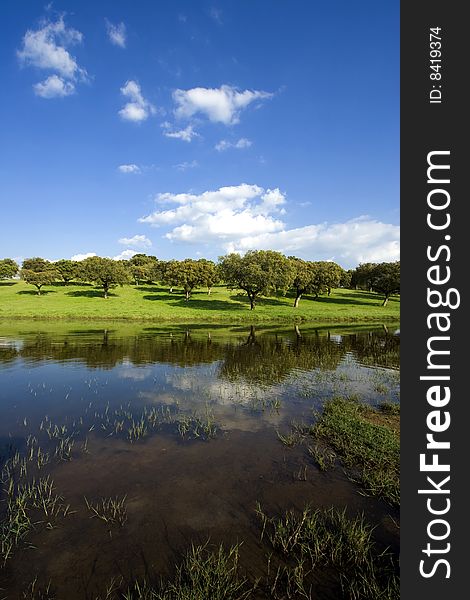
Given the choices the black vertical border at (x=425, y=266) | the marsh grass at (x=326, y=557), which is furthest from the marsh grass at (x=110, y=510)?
the black vertical border at (x=425, y=266)

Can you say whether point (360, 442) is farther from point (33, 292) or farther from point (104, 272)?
point (33, 292)

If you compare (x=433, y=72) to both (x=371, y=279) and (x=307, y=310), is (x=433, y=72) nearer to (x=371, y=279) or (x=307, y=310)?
(x=307, y=310)

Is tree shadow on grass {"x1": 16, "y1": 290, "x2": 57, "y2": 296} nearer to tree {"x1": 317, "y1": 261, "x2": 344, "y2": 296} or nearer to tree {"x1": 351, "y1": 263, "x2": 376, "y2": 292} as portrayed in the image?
tree {"x1": 317, "y1": 261, "x2": 344, "y2": 296}

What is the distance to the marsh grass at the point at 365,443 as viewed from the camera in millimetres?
11500

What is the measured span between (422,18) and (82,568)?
47.0 feet

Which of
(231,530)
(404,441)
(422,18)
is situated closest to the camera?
(404,441)

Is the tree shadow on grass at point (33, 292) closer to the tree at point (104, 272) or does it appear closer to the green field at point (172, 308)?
the green field at point (172, 308)

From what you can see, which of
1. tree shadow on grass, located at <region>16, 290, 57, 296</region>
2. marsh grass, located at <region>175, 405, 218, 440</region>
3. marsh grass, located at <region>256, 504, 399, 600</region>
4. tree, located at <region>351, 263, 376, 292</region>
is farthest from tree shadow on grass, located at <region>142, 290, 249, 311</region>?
marsh grass, located at <region>256, 504, 399, 600</region>

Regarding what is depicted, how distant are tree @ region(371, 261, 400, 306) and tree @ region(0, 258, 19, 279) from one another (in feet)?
420

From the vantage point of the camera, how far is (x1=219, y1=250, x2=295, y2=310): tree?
73750 millimetres

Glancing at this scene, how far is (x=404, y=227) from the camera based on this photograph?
587cm

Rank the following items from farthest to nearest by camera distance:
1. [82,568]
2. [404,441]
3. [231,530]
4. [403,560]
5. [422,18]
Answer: [231,530]
[82,568]
[422,18]
[404,441]
[403,560]

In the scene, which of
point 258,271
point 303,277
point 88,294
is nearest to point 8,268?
point 88,294

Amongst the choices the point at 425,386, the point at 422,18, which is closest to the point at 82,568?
the point at 425,386
